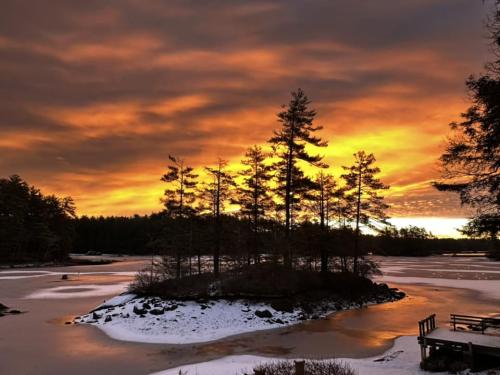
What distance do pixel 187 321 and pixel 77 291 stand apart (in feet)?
88.6

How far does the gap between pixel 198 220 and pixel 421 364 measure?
3142cm

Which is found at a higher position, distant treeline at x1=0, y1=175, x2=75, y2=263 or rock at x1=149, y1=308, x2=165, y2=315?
distant treeline at x1=0, y1=175, x2=75, y2=263

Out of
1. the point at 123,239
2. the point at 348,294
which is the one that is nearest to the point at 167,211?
the point at 348,294

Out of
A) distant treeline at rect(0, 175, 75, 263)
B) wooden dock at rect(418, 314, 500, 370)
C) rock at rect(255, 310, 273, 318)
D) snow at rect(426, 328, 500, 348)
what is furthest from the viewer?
distant treeline at rect(0, 175, 75, 263)

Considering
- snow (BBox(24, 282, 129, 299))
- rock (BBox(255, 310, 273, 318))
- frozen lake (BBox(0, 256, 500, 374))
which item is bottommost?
frozen lake (BBox(0, 256, 500, 374))

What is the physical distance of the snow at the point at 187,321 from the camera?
2844 cm

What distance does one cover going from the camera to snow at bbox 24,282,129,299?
47719mm

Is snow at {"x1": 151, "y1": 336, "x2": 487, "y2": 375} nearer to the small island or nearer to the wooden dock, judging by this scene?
the wooden dock

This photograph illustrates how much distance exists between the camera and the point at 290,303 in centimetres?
3591

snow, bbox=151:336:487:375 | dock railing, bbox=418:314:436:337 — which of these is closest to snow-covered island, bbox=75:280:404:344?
snow, bbox=151:336:487:375

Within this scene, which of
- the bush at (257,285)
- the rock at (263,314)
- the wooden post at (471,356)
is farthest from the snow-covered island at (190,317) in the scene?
the wooden post at (471,356)

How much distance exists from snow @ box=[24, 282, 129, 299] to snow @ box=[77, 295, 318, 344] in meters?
15.7

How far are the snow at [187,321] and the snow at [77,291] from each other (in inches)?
617

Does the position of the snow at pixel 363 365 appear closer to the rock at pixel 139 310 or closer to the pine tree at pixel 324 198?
the rock at pixel 139 310
